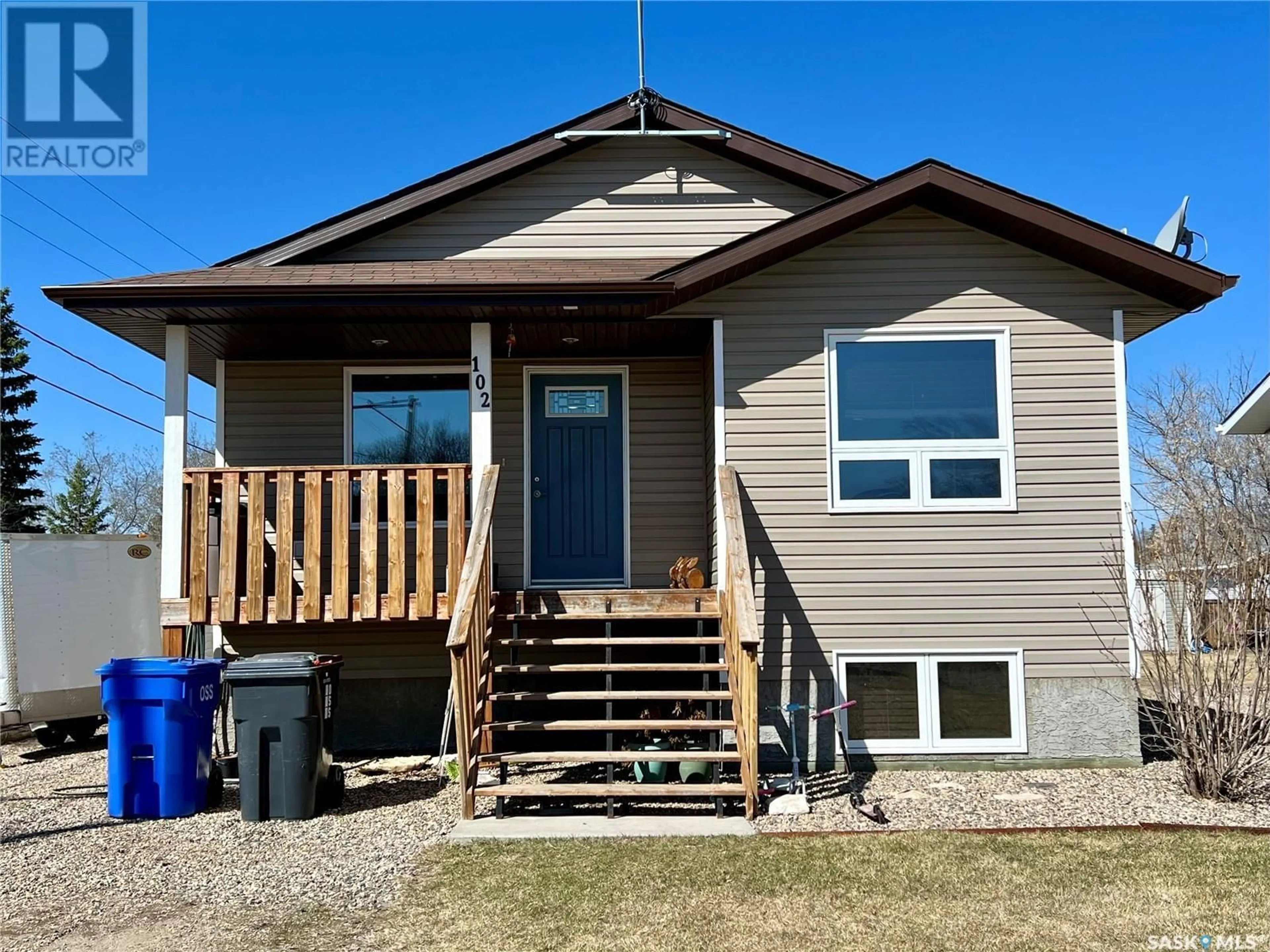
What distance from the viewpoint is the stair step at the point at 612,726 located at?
6914 millimetres

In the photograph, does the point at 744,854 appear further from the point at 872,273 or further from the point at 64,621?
the point at 64,621

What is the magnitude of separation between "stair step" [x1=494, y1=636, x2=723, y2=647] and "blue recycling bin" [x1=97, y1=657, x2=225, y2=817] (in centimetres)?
216

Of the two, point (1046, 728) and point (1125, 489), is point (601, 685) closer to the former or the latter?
point (1046, 728)

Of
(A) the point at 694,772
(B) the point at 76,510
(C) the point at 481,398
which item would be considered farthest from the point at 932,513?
(B) the point at 76,510

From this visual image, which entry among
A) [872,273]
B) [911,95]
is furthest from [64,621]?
[911,95]

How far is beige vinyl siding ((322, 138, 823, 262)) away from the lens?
1012 cm

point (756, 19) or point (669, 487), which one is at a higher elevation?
point (756, 19)

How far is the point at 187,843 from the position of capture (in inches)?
245

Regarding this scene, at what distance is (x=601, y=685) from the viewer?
9031 millimetres

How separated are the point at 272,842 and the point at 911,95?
12666mm

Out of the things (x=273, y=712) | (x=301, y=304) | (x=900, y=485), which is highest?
(x=301, y=304)

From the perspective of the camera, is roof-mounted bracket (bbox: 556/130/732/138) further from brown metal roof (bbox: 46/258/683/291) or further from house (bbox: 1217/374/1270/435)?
house (bbox: 1217/374/1270/435)

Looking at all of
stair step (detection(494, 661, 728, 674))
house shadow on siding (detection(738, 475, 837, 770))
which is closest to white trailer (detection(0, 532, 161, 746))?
stair step (detection(494, 661, 728, 674))

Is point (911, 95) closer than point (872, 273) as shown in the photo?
No
